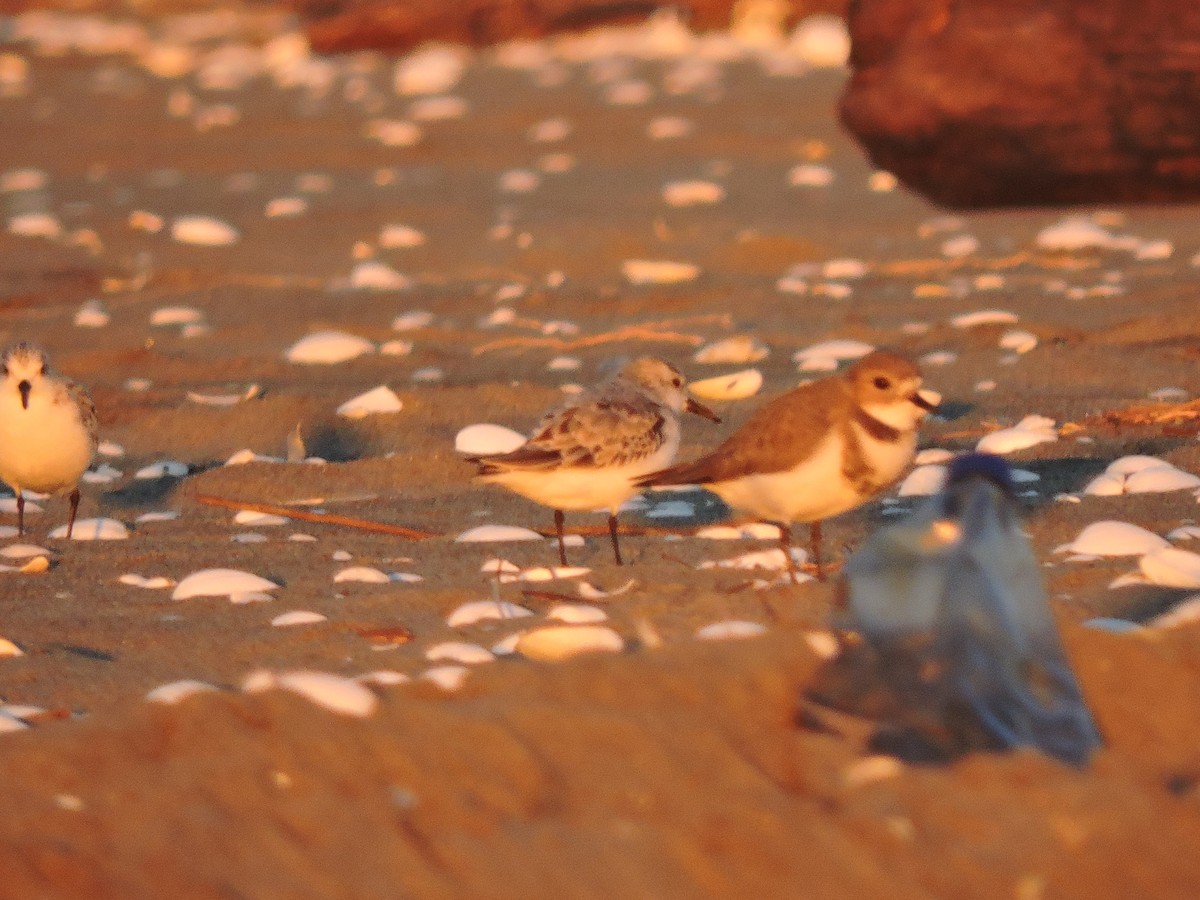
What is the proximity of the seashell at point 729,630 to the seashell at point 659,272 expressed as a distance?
4338 mm

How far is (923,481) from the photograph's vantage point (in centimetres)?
522

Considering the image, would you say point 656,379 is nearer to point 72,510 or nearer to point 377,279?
point 72,510

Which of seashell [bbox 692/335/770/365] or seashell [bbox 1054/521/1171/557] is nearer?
seashell [bbox 1054/521/1171/557]

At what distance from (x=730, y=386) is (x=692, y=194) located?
3772 millimetres

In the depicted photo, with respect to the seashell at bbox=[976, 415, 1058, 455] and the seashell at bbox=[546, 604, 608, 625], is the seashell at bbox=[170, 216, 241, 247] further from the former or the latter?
the seashell at bbox=[546, 604, 608, 625]

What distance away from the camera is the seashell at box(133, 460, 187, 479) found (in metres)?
5.78

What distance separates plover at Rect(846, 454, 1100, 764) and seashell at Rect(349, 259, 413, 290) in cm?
532

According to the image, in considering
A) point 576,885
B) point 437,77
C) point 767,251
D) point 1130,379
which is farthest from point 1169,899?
point 437,77

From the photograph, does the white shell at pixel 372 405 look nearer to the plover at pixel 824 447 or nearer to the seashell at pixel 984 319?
the plover at pixel 824 447

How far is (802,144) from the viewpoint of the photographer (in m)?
11.4

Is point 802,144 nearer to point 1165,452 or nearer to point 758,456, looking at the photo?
point 1165,452

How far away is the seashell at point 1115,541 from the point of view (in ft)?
14.3

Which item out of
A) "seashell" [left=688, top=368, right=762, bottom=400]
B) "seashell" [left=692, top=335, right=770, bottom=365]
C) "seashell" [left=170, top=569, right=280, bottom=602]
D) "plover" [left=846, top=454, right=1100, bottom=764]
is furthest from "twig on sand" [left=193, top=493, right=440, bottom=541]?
"plover" [left=846, top=454, right=1100, bottom=764]

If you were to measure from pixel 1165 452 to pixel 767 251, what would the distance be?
11.5 feet
